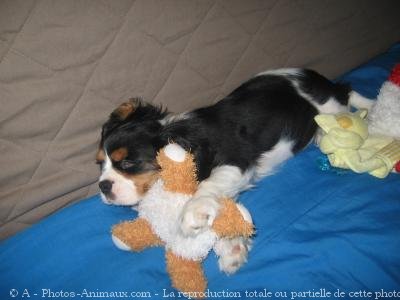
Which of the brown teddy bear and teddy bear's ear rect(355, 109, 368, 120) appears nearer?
the brown teddy bear

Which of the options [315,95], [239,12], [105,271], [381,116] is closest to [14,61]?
[105,271]

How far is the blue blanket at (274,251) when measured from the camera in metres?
1.44

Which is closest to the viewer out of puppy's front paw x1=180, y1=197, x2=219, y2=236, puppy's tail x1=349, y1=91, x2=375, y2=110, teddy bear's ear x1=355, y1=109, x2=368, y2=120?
puppy's front paw x1=180, y1=197, x2=219, y2=236

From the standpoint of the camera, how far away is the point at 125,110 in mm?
1758

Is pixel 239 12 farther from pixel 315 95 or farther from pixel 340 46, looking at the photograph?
pixel 340 46

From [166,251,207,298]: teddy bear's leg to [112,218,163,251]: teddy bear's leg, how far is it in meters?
0.15

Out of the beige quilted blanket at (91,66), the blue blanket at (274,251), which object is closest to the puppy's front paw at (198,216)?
the blue blanket at (274,251)

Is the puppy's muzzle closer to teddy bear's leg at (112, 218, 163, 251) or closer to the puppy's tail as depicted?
teddy bear's leg at (112, 218, 163, 251)

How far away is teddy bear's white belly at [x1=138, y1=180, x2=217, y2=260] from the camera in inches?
53.9

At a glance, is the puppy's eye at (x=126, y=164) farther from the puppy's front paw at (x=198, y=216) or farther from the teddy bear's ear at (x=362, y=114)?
the teddy bear's ear at (x=362, y=114)

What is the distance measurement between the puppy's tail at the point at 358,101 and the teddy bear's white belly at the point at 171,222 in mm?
1578

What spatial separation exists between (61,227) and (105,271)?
0.38m

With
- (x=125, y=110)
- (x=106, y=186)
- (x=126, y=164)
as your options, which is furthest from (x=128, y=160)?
(x=125, y=110)
